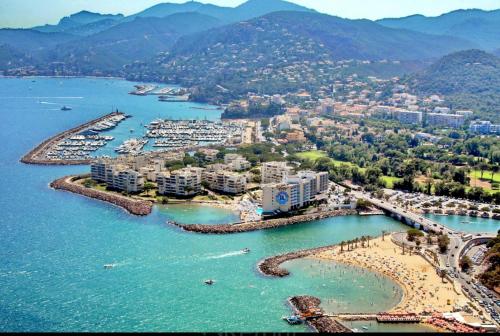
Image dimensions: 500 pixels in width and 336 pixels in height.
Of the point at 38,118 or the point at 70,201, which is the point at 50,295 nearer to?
the point at 70,201

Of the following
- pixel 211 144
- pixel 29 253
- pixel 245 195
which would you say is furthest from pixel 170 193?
pixel 211 144

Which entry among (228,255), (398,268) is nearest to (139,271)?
(228,255)

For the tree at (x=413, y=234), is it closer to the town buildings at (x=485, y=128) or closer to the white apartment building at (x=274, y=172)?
the white apartment building at (x=274, y=172)

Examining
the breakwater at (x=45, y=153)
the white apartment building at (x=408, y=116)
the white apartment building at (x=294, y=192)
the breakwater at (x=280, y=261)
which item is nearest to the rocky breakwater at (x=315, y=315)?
the breakwater at (x=280, y=261)

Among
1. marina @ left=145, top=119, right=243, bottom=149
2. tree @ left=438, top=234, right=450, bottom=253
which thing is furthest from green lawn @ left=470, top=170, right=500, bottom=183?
marina @ left=145, top=119, right=243, bottom=149

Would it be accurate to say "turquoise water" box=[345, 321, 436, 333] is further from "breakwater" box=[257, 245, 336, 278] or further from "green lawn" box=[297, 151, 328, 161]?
"green lawn" box=[297, 151, 328, 161]

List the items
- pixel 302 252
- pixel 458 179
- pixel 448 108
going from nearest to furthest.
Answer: pixel 302 252 < pixel 458 179 < pixel 448 108
